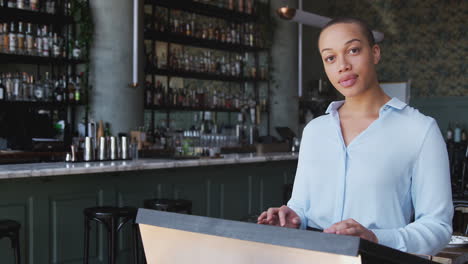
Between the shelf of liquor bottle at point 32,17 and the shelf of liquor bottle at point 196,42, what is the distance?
1164mm

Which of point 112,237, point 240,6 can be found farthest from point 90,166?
point 240,6

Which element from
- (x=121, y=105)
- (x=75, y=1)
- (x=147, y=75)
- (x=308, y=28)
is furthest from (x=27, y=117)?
(x=308, y=28)

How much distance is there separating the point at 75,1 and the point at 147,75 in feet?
5.30

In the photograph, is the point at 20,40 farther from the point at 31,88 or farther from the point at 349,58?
the point at 349,58

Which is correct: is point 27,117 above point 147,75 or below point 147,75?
below

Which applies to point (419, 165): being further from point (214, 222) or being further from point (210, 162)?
point (210, 162)

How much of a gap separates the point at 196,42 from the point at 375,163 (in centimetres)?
659

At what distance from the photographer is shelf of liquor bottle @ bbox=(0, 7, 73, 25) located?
582 cm

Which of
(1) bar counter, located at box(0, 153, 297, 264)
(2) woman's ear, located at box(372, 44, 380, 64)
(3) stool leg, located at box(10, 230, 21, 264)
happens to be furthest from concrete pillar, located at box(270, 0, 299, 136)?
(2) woman's ear, located at box(372, 44, 380, 64)

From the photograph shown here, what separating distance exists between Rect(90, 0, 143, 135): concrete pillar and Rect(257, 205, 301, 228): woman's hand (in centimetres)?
512

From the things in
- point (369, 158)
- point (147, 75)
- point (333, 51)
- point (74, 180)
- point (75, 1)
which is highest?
point (75, 1)

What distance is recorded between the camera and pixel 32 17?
19.9 ft

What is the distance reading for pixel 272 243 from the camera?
773mm

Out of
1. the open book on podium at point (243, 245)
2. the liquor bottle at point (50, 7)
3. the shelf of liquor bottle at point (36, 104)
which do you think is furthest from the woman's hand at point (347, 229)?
the liquor bottle at point (50, 7)
